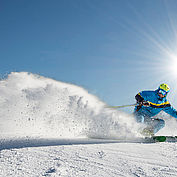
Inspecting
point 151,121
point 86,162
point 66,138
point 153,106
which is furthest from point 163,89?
point 86,162

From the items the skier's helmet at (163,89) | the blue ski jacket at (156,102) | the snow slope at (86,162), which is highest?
the skier's helmet at (163,89)

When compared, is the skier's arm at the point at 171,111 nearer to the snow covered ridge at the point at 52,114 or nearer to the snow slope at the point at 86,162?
the snow covered ridge at the point at 52,114

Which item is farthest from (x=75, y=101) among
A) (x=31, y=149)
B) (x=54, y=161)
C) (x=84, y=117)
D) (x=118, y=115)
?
(x=54, y=161)

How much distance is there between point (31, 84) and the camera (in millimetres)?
10391

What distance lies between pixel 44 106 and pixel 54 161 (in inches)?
256

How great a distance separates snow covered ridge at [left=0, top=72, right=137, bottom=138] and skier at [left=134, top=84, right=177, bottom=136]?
0.52m

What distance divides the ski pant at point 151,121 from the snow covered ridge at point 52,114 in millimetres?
339

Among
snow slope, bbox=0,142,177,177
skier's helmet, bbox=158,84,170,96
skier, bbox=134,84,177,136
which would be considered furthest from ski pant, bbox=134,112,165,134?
snow slope, bbox=0,142,177,177

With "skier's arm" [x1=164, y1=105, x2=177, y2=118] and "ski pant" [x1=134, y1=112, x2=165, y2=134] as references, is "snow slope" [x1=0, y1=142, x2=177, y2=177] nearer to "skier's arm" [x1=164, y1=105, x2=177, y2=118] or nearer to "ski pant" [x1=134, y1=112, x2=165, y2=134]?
"ski pant" [x1=134, y1=112, x2=165, y2=134]

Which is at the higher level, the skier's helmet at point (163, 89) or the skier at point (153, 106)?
the skier's helmet at point (163, 89)

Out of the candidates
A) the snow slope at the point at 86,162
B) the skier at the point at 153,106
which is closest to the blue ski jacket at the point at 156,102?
the skier at the point at 153,106

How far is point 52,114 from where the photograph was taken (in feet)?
30.1

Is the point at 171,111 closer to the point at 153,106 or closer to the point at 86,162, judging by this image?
the point at 153,106

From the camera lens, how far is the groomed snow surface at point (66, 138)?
3.06 m
